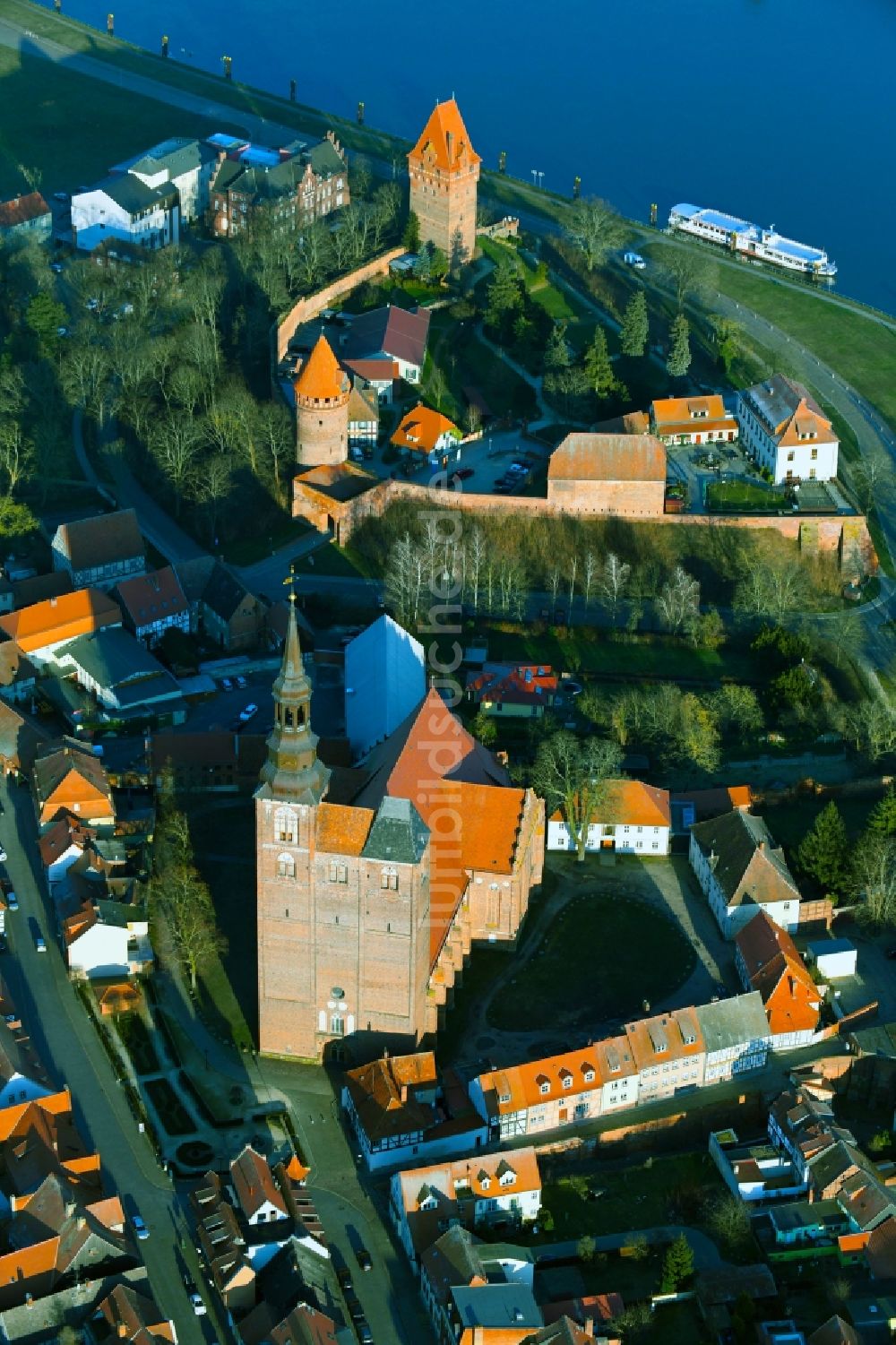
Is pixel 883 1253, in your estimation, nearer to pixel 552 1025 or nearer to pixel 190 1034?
pixel 552 1025

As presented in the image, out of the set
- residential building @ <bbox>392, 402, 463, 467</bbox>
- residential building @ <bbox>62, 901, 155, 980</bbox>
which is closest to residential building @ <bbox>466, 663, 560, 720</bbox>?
residential building @ <bbox>392, 402, 463, 467</bbox>

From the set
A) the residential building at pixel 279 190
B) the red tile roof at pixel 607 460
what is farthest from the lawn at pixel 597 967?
the residential building at pixel 279 190

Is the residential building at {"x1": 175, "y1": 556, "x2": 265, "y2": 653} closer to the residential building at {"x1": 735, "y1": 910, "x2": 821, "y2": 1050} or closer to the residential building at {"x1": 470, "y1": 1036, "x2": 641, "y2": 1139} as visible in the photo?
the residential building at {"x1": 735, "y1": 910, "x2": 821, "y2": 1050}

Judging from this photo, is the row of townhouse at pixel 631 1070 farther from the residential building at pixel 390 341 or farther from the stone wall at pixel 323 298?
the stone wall at pixel 323 298

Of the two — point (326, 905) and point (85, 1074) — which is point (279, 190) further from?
Result: point (85, 1074)

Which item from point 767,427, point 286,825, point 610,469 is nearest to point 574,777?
point 286,825
